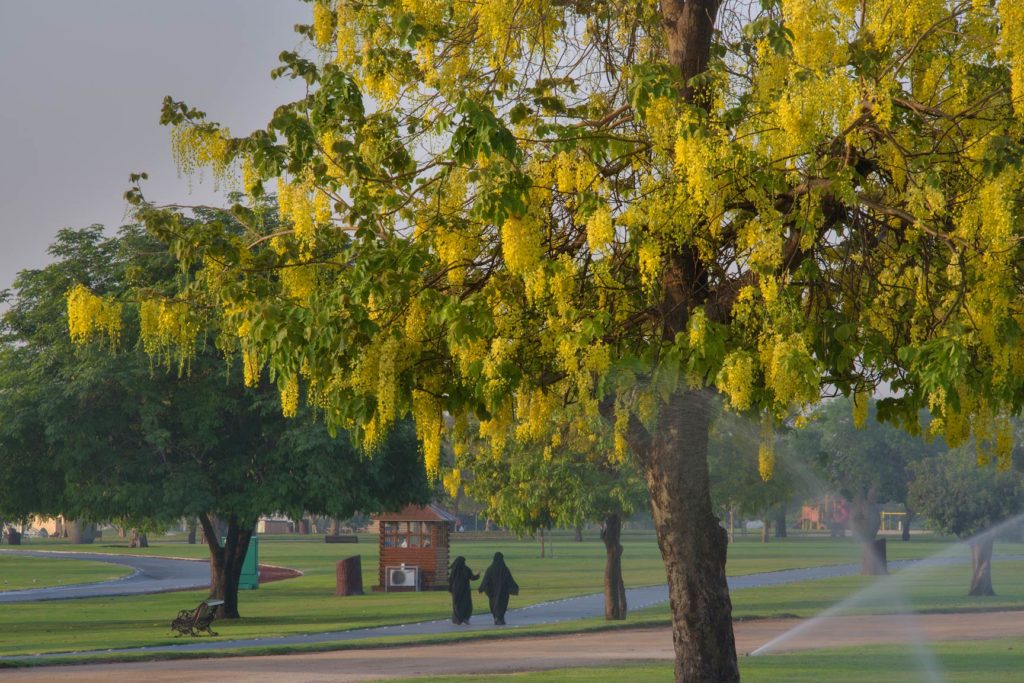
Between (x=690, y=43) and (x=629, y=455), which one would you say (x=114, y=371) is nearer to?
(x=629, y=455)

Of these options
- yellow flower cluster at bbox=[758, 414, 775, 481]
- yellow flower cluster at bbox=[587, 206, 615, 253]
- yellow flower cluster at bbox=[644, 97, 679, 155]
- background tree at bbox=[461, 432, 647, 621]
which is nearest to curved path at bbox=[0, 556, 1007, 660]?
background tree at bbox=[461, 432, 647, 621]

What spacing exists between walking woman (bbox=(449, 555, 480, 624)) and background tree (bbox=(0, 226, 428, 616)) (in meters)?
2.92

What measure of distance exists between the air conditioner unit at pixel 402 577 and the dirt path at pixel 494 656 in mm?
19352

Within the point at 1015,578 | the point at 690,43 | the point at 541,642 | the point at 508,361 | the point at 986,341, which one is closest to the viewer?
the point at 986,341

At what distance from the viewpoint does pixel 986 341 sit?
922 centimetres

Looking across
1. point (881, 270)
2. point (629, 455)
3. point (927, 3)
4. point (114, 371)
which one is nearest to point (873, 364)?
point (881, 270)

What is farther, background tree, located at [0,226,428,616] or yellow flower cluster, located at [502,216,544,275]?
background tree, located at [0,226,428,616]

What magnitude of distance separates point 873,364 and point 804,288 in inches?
32.9

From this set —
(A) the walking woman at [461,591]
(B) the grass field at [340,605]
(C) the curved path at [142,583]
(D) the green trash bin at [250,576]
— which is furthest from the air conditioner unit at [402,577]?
(A) the walking woman at [461,591]

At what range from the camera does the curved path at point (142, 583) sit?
50062 millimetres

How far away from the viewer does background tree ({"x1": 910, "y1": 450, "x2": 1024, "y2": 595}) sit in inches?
1629

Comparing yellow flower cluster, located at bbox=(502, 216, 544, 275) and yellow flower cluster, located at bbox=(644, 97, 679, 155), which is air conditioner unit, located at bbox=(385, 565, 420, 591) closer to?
yellow flower cluster, located at bbox=(502, 216, 544, 275)

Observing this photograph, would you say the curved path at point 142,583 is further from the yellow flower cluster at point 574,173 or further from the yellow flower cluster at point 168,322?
the yellow flower cluster at point 574,173

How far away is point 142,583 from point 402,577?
14.8m
